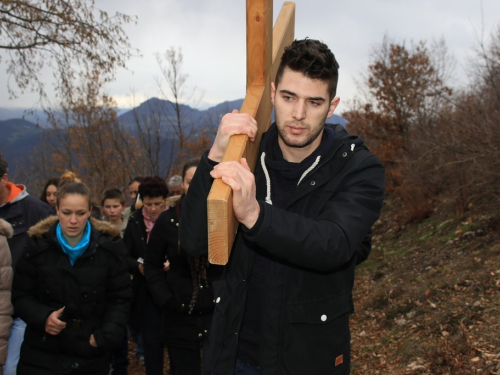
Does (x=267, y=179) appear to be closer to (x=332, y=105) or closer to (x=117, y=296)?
(x=332, y=105)

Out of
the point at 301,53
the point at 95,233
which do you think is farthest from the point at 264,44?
the point at 95,233

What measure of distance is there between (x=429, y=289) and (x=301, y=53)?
631 cm

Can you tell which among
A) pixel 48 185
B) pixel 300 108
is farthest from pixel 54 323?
pixel 48 185

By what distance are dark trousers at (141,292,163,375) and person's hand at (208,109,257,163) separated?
11.2 feet

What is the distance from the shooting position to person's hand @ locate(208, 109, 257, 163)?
2.10 metres

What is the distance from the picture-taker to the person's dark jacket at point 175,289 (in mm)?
4273

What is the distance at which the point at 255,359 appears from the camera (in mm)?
2305

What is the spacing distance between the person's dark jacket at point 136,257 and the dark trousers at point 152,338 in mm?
108

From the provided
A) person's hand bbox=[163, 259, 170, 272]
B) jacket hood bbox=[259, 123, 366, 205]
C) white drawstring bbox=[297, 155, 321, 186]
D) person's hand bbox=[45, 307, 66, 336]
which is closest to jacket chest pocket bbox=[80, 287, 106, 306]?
person's hand bbox=[45, 307, 66, 336]

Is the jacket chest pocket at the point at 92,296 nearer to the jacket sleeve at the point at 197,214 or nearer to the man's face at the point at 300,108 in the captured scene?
the jacket sleeve at the point at 197,214

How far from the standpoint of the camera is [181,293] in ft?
14.2

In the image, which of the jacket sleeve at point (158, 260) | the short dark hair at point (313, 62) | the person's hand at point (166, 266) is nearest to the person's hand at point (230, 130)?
the short dark hair at point (313, 62)

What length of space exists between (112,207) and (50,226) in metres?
2.81

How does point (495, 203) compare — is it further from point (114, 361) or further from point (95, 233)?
point (95, 233)
